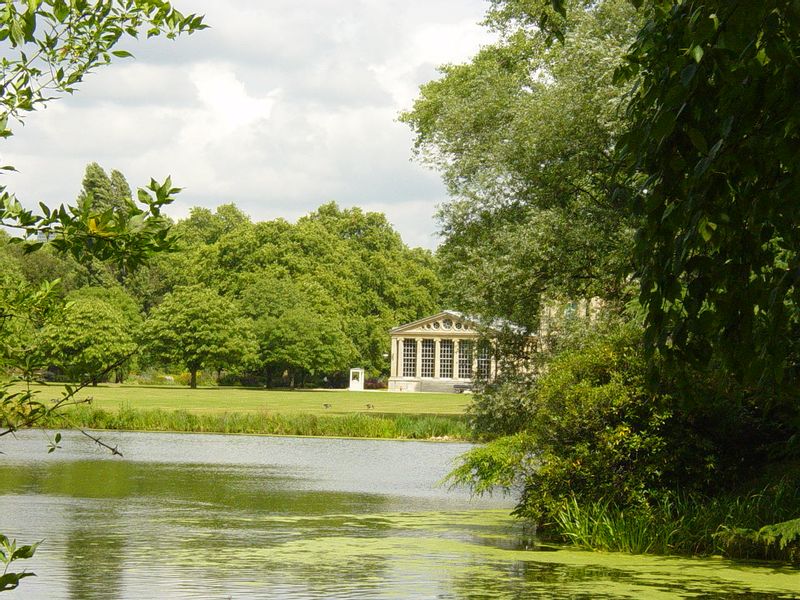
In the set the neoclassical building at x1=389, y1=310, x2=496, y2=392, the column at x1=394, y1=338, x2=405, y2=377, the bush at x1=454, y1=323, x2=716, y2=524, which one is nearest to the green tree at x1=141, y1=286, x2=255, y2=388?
the neoclassical building at x1=389, y1=310, x2=496, y2=392

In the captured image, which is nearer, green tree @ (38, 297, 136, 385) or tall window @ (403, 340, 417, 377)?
green tree @ (38, 297, 136, 385)

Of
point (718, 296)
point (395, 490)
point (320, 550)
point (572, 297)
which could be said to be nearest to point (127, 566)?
point (320, 550)

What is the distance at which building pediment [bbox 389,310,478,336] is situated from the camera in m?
84.0

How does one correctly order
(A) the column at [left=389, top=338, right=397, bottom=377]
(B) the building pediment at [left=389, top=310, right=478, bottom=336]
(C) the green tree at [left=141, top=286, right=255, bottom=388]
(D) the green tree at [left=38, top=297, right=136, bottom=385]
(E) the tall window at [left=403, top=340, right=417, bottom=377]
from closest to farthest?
1. (D) the green tree at [left=38, top=297, right=136, bottom=385]
2. (C) the green tree at [left=141, top=286, right=255, bottom=388]
3. (B) the building pediment at [left=389, top=310, right=478, bottom=336]
4. (A) the column at [left=389, top=338, right=397, bottom=377]
5. (E) the tall window at [left=403, top=340, right=417, bottom=377]

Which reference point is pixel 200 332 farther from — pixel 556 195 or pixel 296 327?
pixel 556 195

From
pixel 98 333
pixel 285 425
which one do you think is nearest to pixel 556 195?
pixel 285 425

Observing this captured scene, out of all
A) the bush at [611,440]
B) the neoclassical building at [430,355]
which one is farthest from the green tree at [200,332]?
the bush at [611,440]

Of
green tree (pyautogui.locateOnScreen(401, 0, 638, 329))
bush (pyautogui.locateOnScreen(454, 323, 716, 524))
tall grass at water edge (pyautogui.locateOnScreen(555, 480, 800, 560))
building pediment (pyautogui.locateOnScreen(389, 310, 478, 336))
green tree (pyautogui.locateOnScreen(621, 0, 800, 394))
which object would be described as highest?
building pediment (pyautogui.locateOnScreen(389, 310, 478, 336))

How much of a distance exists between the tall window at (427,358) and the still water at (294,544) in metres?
59.6

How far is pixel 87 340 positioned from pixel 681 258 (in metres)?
68.8

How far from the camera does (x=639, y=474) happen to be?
15.3 meters

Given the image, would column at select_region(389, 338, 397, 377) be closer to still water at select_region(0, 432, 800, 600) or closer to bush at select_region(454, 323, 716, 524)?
still water at select_region(0, 432, 800, 600)

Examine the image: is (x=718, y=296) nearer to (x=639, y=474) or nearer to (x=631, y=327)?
(x=639, y=474)

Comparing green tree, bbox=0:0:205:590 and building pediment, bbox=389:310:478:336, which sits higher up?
building pediment, bbox=389:310:478:336
